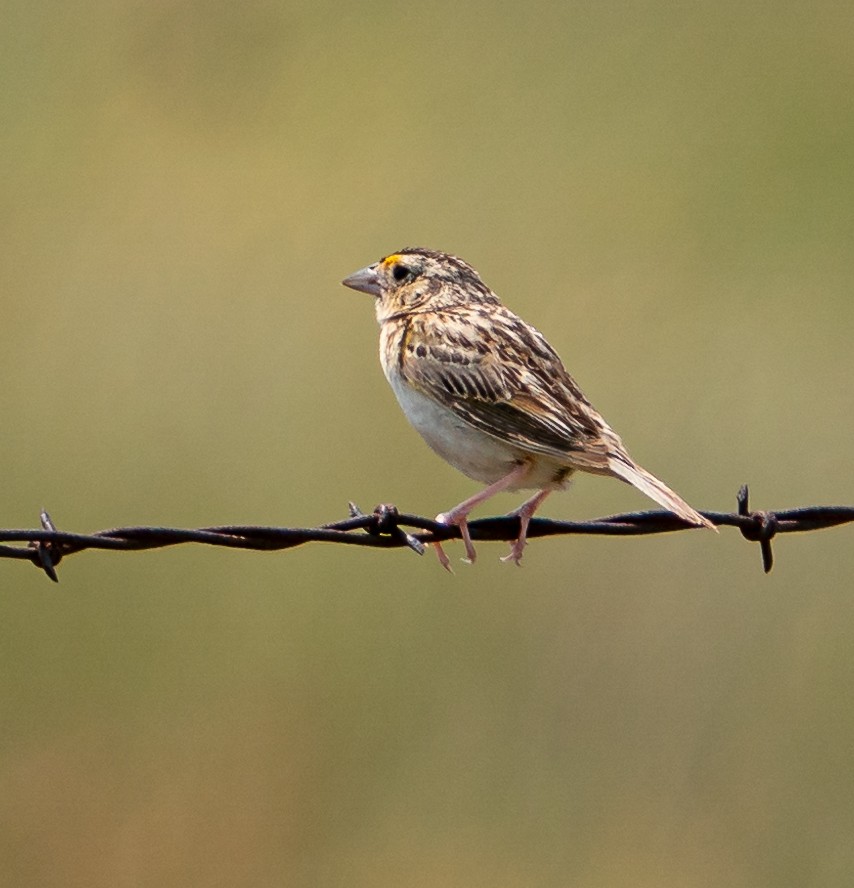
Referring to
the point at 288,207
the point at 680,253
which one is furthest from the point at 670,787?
the point at 288,207

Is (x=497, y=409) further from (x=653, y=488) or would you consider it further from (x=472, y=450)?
(x=653, y=488)

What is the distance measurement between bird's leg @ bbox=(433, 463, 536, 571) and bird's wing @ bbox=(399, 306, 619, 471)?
180mm

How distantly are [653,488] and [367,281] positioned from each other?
2557mm

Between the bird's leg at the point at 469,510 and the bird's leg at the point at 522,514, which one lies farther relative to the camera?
the bird's leg at the point at 522,514

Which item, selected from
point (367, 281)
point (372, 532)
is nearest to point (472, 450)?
point (372, 532)

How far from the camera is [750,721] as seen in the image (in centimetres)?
991

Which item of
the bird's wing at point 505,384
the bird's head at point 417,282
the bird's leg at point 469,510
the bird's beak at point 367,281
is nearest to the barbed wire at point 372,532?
the bird's leg at point 469,510

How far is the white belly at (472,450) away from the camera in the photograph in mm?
6789

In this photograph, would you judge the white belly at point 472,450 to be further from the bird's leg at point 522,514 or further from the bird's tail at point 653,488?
the bird's tail at point 653,488

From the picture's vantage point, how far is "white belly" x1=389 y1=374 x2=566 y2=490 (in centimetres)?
679

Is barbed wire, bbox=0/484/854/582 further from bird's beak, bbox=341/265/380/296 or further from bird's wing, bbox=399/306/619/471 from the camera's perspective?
bird's beak, bbox=341/265/380/296

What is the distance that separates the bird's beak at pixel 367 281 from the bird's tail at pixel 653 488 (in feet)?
6.93

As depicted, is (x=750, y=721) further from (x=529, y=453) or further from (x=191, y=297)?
(x=191, y=297)

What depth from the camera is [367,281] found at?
27.2ft
